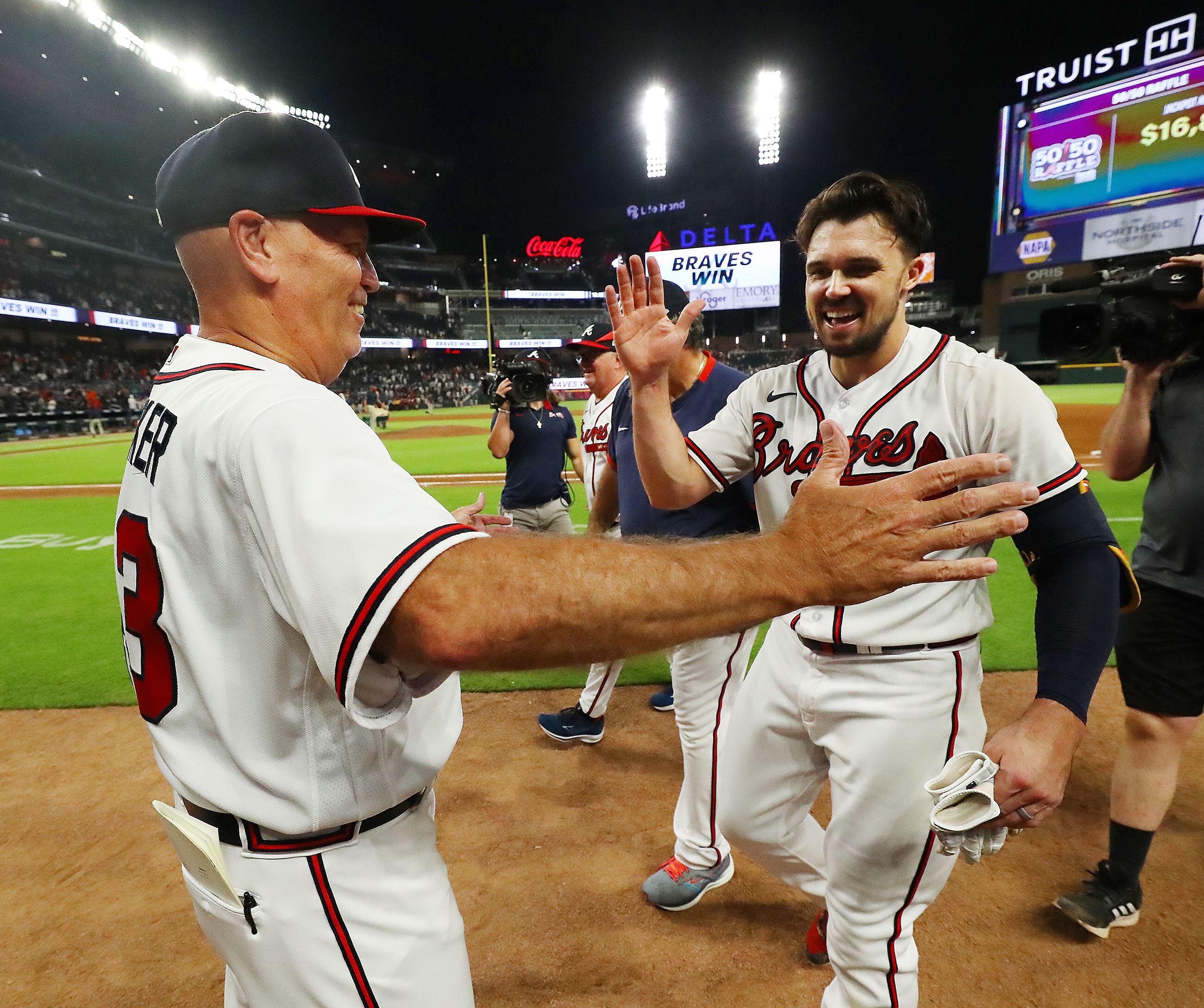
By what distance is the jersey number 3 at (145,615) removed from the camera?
3.45 ft

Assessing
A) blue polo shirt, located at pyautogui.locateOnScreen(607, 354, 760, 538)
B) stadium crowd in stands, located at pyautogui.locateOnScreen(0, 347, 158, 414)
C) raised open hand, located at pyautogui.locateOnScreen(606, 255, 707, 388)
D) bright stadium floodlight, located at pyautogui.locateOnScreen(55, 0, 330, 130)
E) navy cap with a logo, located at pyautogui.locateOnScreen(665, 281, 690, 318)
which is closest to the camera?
raised open hand, located at pyautogui.locateOnScreen(606, 255, 707, 388)

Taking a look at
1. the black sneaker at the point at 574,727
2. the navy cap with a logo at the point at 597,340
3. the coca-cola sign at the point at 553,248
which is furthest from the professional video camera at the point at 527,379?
the coca-cola sign at the point at 553,248

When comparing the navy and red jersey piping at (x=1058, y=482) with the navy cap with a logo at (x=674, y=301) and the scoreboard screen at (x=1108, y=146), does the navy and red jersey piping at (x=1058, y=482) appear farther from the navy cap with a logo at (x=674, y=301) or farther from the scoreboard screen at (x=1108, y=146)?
the scoreboard screen at (x=1108, y=146)

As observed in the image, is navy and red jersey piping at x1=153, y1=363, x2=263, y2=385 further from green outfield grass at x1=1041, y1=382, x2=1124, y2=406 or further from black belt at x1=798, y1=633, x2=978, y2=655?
green outfield grass at x1=1041, y1=382, x2=1124, y2=406

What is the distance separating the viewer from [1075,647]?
148 centimetres

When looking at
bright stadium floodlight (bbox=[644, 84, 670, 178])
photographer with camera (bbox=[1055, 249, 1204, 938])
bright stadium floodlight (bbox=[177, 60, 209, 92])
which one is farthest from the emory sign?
bright stadium floodlight (bbox=[177, 60, 209, 92])

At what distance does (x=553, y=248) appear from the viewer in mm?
53125

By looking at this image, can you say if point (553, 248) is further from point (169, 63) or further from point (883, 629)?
point (883, 629)

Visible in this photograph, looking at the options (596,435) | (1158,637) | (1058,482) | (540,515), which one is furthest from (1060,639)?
(540,515)

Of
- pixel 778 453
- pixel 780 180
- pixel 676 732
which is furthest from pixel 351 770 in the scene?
pixel 780 180

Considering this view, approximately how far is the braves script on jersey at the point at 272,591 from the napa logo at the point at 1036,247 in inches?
1018

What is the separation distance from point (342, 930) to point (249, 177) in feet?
4.13

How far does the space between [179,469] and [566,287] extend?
57.2 metres

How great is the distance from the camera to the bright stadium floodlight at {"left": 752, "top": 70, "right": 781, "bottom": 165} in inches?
1465
